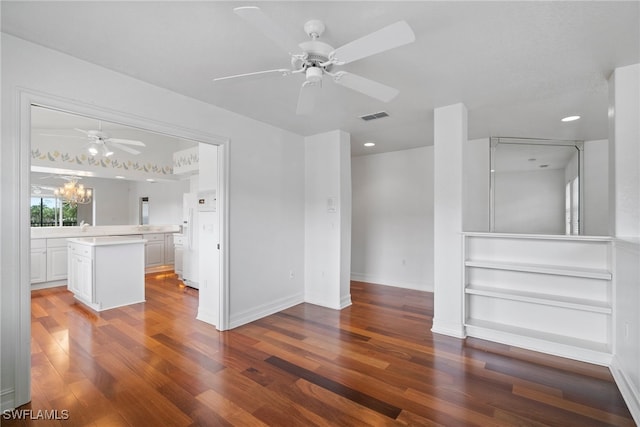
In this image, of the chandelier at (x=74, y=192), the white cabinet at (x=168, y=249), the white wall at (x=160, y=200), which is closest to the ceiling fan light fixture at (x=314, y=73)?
the white cabinet at (x=168, y=249)

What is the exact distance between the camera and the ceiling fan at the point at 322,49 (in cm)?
142

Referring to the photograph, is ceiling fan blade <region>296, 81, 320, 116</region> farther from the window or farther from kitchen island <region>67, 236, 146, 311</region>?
the window

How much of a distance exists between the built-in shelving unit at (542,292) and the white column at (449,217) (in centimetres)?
13

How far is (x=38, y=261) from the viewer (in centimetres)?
527

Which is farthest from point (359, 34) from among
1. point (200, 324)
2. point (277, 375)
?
point (200, 324)

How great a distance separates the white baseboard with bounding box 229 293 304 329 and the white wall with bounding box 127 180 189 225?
508 cm

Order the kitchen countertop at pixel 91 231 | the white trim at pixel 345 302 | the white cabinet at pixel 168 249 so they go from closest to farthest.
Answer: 1. the white trim at pixel 345 302
2. the kitchen countertop at pixel 91 231
3. the white cabinet at pixel 168 249

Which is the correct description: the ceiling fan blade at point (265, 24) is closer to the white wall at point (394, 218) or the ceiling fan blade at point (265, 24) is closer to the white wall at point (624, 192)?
the white wall at point (624, 192)

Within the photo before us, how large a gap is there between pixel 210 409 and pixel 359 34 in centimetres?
275

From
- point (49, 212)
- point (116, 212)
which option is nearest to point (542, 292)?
point (116, 212)

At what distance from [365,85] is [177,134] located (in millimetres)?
2044

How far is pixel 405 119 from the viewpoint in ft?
12.3

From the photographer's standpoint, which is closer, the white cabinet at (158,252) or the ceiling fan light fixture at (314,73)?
the ceiling fan light fixture at (314,73)

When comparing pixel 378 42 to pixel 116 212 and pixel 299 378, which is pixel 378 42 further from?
pixel 116 212
